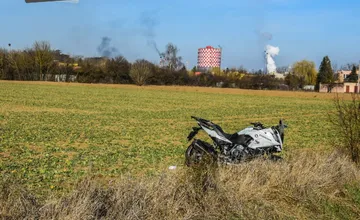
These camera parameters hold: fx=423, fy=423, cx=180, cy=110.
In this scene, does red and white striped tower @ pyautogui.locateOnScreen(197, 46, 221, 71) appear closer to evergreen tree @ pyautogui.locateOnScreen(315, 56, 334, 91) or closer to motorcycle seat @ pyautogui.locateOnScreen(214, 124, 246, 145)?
evergreen tree @ pyautogui.locateOnScreen(315, 56, 334, 91)

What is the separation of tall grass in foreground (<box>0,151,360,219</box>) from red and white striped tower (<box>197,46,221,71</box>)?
563 ft

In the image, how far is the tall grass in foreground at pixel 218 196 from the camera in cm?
427

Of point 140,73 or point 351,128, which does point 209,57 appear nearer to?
point 140,73

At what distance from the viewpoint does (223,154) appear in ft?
25.6

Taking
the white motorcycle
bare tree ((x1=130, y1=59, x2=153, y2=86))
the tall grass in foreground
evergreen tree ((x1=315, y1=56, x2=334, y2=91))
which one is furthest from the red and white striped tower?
the tall grass in foreground

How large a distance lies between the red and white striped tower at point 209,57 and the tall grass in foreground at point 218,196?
172 m

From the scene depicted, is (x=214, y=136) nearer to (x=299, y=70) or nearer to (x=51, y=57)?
(x=51, y=57)

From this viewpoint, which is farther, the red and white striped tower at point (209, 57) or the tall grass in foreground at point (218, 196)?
the red and white striped tower at point (209, 57)

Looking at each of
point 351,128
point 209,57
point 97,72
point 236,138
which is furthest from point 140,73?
point 209,57

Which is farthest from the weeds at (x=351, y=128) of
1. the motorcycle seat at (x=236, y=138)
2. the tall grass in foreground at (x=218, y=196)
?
the motorcycle seat at (x=236, y=138)

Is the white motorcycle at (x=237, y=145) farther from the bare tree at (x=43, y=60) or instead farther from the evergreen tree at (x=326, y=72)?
the evergreen tree at (x=326, y=72)

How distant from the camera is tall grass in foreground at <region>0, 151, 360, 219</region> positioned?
4.27m

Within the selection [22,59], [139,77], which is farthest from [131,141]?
[22,59]

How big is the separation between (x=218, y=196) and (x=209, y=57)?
177 metres
